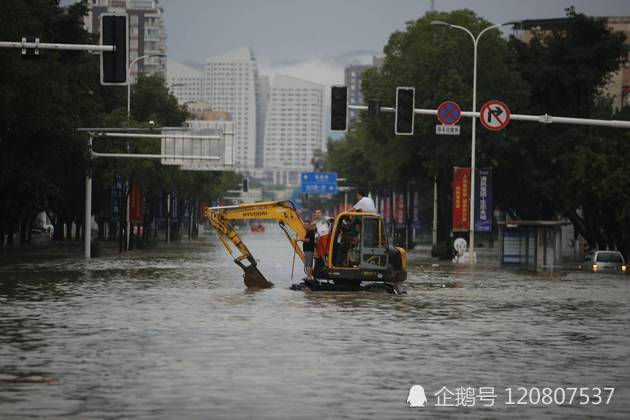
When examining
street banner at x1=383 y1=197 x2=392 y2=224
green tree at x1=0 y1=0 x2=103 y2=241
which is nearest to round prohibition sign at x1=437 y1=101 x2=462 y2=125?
green tree at x1=0 y1=0 x2=103 y2=241

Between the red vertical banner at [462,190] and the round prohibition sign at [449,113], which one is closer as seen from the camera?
the round prohibition sign at [449,113]

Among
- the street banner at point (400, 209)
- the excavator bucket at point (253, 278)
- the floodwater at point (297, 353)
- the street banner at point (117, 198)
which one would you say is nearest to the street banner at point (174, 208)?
the street banner at point (400, 209)

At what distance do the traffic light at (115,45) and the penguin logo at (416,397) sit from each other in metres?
13.1

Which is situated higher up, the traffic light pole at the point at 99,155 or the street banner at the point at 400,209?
the traffic light pole at the point at 99,155

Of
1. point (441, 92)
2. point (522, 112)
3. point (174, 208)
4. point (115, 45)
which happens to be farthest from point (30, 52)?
point (174, 208)

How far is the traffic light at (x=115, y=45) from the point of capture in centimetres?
2425

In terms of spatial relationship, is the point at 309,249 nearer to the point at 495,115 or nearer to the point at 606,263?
the point at 495,115

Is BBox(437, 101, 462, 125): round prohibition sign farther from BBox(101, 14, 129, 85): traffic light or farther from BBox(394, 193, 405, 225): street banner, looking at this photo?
BBox(394, 193, 405, 225): street banner

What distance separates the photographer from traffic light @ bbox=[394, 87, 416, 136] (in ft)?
110

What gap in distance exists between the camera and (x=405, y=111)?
33.7 metres

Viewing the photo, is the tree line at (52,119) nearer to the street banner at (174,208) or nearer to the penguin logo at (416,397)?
the penguin logo at (416,397)

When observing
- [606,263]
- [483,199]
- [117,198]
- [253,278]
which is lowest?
[606,263]

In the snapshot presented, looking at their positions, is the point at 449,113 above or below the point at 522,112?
below

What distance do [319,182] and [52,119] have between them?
3387 inches
